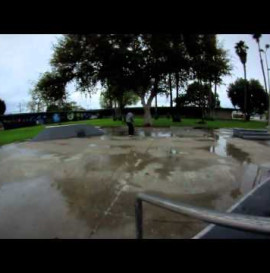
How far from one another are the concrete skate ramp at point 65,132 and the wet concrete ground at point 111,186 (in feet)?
15.0

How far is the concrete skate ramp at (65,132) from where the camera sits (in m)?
18.4

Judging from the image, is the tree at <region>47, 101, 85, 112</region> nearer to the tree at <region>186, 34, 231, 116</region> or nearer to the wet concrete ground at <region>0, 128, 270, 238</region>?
the tree at <region>186, 34, 231, 116</region>

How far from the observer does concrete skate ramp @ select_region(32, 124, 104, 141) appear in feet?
60.4

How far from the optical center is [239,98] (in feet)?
208

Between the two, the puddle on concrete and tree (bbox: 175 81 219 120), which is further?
tree (bbox: 175 81 219 120)

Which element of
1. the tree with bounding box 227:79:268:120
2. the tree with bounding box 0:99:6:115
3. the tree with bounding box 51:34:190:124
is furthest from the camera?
the tree with bounding box 0:99:6:115

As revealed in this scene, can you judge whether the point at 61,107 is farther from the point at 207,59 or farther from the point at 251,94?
the point at 207,59

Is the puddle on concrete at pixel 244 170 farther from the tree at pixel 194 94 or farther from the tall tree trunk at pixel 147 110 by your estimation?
the tree at pixel 194 94

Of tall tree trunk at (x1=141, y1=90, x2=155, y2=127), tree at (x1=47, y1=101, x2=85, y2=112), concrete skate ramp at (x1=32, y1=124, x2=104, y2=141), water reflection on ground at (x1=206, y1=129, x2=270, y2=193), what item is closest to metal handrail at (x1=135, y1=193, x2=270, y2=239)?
water reflection on ground at (x1=206, y1=129, x2=270, y2=193)

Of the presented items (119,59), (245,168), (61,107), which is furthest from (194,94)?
(61,107)

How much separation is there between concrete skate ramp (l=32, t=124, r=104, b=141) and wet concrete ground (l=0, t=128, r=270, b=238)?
4.56 meters

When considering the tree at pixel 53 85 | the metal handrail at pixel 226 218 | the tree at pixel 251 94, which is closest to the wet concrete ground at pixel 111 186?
the metal handrail at pixel 226 218
